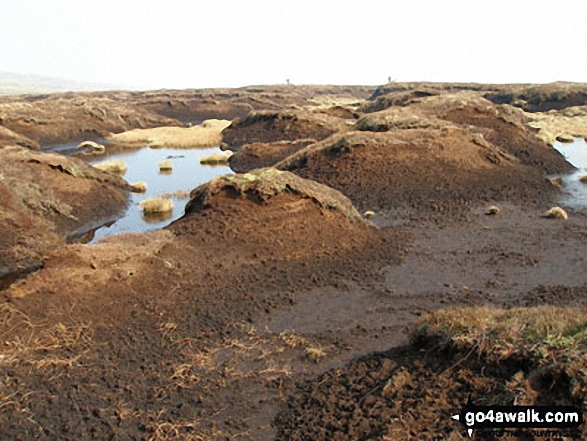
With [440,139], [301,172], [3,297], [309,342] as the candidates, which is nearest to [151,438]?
[309,342]

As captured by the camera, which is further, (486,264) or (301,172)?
(301,172)

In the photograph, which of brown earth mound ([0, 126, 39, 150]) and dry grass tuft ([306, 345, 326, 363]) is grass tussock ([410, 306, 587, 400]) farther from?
brown earth mound ([0, 126, 39, 150])

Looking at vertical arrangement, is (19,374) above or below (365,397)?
below

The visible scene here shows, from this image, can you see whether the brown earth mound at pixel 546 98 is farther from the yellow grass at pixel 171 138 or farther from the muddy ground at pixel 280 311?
the muddy ground at pixel 280 311

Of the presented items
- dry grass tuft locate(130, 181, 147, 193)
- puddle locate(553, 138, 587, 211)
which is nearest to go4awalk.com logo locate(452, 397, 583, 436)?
puddle locate(553, 138, 587, 211)

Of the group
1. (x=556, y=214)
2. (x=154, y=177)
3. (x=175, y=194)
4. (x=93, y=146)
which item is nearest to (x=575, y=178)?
(x=556, y=214)

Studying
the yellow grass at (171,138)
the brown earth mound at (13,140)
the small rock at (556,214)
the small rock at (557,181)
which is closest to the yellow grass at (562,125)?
the small rock at (557,181)

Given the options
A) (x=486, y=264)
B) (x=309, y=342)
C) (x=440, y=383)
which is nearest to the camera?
(x=440, y=383)

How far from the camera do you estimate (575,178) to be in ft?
85.8

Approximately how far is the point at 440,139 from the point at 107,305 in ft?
62.7

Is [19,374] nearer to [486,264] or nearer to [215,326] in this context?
[215,326]

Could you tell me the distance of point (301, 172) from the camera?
2433cm

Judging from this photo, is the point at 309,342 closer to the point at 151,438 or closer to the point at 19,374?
the point at 151,438

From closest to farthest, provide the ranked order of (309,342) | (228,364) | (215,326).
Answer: (228,364) → (309,342) → (215,326)
